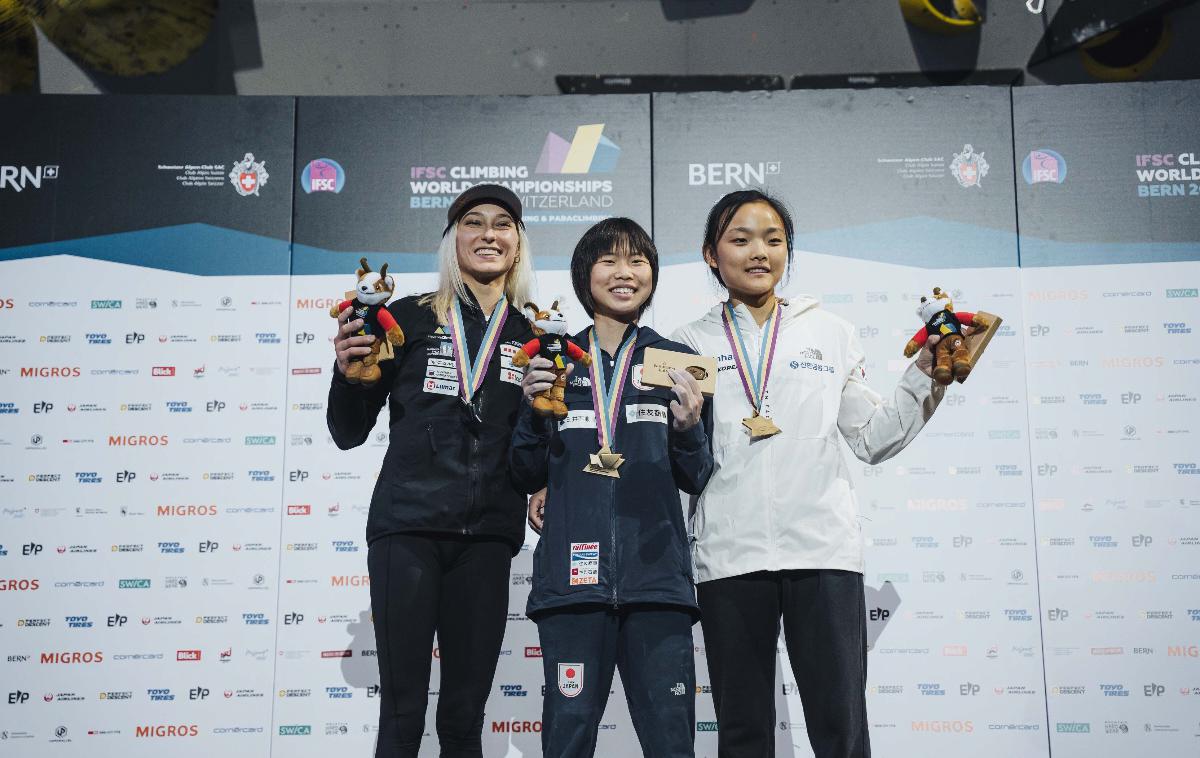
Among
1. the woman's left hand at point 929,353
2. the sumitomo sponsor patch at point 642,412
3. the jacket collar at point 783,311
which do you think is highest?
the jacket collar at point 783,311

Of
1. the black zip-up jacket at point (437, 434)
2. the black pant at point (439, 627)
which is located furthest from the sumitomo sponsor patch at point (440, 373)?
the black pant at point (439, 627)

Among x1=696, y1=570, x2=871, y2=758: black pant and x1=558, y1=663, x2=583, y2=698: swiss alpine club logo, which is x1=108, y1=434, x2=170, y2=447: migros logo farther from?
x1=696, y1=570, x2=871, y2=758: black pant

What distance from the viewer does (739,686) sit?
2334mm

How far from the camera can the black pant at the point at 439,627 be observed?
2.32 metres

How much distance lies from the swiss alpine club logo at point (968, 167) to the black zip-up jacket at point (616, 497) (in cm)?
200

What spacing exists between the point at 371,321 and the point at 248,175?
1.91 m

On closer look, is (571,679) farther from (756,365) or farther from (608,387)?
(756,365)

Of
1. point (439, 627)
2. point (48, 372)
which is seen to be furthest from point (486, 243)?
point (48, 372)

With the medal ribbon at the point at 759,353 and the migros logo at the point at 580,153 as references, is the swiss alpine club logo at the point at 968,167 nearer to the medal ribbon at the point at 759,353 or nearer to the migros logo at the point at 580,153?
the migros logo at the point at 580,153

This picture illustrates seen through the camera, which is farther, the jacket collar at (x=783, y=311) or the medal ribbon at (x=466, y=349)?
the jacket collar at (x=783, y=311)

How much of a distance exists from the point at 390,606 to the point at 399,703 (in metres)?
0.22

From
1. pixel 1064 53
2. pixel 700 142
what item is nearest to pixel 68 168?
pixel 700 142

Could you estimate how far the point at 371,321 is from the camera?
240cm

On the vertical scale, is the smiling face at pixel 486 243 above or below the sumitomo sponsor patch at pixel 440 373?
above
